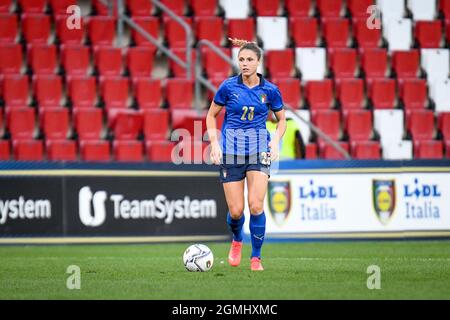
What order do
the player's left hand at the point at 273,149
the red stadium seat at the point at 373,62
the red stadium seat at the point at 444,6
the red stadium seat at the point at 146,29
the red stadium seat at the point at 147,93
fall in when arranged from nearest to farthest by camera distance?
the player's left hand at the point at 273,149
the red stadium seat at the point at 147,93
the red stadium seat at the point at 146,29
the red stadium seat at the point at 373,62
the red stadium seat at the point at 444,6

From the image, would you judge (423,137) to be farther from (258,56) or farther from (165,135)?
(258,56)

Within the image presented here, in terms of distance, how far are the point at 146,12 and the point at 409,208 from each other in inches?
249

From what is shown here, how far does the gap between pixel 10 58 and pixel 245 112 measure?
8.73m

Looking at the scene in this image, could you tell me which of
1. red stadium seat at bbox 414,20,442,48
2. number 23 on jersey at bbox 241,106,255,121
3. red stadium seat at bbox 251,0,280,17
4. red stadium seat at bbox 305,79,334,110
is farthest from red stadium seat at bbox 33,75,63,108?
number 23 on jersey at bbox 241,106,255,121

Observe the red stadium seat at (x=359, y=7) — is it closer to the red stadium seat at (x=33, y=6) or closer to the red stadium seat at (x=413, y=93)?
the red stadium seat at (x=413, y=93)

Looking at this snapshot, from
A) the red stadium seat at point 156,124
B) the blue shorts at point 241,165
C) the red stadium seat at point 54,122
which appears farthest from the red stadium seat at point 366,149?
the blue shorts at point 241,165

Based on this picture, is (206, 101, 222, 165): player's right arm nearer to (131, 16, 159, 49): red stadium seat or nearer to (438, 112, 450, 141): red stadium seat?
(131, 16, 159, 49): red stadium seat

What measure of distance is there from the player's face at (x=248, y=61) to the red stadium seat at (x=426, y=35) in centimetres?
1074

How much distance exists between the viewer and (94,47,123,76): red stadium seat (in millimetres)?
18688

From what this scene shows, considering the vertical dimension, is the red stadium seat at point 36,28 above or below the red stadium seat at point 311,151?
above

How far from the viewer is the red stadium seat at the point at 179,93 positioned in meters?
18.6

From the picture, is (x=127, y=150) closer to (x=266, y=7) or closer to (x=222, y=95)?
(x=266, y=7)

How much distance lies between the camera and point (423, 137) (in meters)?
19.6
